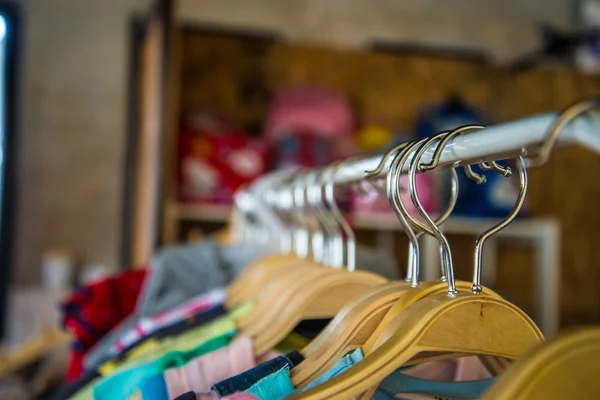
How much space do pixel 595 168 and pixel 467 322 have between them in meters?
2.62

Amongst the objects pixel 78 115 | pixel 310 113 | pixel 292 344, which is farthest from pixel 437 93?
pixel 292 344

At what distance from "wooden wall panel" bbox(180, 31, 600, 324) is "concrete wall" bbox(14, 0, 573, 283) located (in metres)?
0.22

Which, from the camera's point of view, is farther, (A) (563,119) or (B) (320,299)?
(B) (320,299)

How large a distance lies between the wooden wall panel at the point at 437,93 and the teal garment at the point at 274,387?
→ 1.99 metres

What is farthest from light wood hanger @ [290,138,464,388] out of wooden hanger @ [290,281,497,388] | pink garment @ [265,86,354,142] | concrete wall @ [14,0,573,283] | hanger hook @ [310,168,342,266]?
concrete wall @ [14,0,573,283]

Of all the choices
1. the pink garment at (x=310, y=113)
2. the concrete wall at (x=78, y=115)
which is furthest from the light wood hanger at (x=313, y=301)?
the concrete wall at (x=78, y=115)

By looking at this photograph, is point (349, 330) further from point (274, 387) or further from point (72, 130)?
point (72, 130)

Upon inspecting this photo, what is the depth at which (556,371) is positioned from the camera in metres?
0.30

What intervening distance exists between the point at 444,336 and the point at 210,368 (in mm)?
230

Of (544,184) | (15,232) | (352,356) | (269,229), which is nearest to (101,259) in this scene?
(15,232)

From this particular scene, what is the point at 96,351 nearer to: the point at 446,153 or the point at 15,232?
the point at 446,153

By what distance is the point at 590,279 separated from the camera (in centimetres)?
274

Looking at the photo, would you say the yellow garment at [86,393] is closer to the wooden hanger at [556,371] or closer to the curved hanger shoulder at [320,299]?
the curved hanger shoulder at [320,299]

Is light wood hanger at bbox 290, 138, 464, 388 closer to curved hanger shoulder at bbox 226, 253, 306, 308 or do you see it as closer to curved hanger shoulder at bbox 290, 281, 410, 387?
curved hanger shoulder at bbox 290, 281, 410, 387
